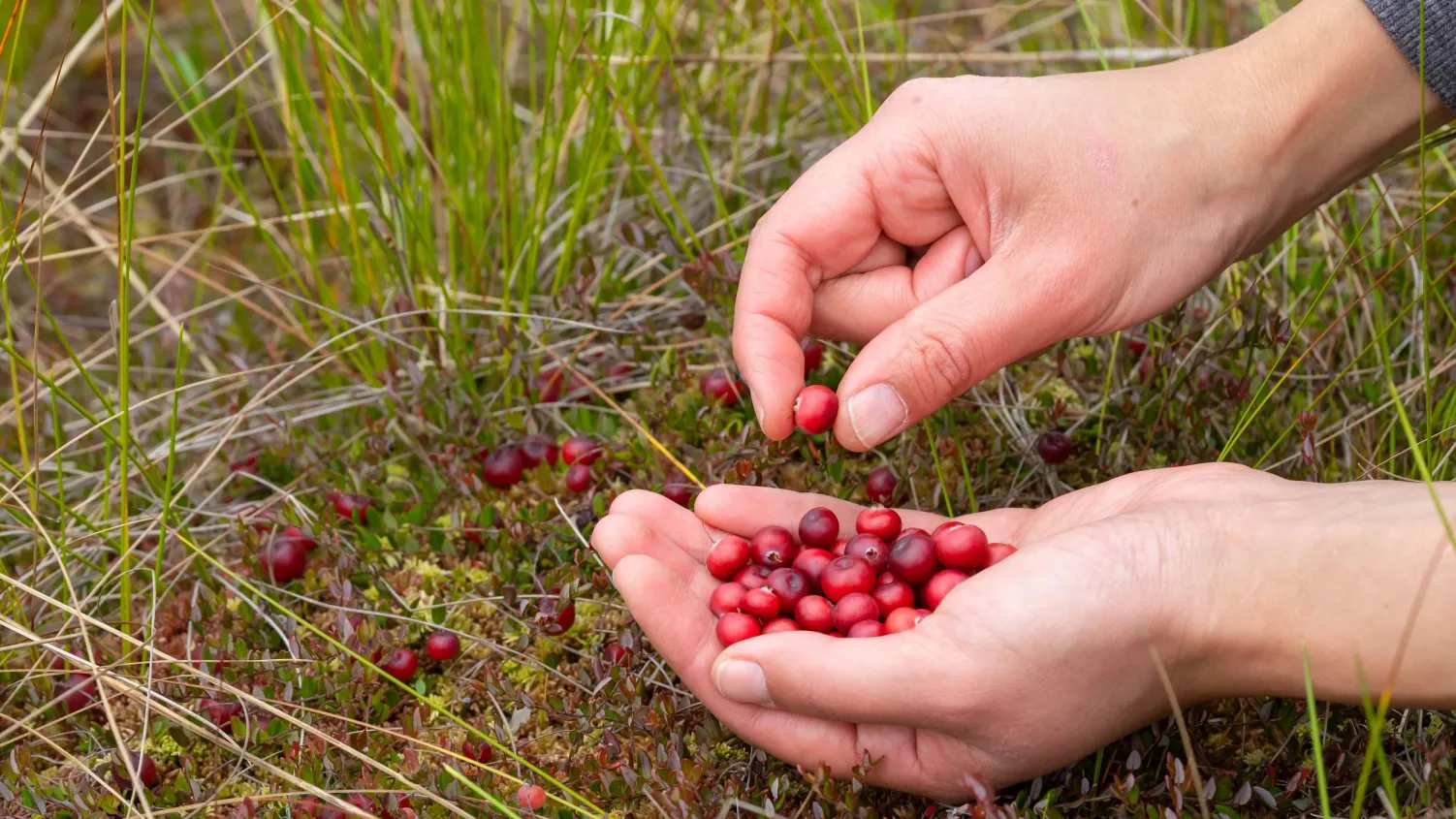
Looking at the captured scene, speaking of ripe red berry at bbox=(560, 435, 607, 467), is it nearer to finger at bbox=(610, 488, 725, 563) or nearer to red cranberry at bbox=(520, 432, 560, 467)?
red cranberry at bbox=(520, 432, 560, 467)

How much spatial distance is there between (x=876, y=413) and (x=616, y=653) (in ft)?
3.32

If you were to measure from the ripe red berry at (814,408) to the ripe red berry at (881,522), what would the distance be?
0.29 metres

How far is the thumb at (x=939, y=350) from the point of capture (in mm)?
3172

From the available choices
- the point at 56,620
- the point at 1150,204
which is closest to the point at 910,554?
the point at 1150,204

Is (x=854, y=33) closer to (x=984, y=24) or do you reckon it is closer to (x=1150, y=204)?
(x=984, y=24)

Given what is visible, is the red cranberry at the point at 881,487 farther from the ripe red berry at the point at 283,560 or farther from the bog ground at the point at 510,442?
the ripe red berry at the point at 283,560

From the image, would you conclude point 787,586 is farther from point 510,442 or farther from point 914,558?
point 510,442

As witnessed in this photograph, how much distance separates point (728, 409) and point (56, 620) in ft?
7.56

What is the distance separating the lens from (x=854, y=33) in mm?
5719

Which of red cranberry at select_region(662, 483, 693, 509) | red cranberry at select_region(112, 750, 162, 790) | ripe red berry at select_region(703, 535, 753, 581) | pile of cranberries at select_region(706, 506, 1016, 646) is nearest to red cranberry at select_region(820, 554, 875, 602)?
pile of cranberries at select_region(706, 506, 1016, 646)

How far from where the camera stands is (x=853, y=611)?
10.5ft

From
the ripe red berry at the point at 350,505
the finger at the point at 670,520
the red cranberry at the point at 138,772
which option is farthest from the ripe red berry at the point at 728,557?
the red cranberry at the point at 138,772

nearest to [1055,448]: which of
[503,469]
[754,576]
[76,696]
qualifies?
[754,576]

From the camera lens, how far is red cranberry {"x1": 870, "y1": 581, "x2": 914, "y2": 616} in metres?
3.24
